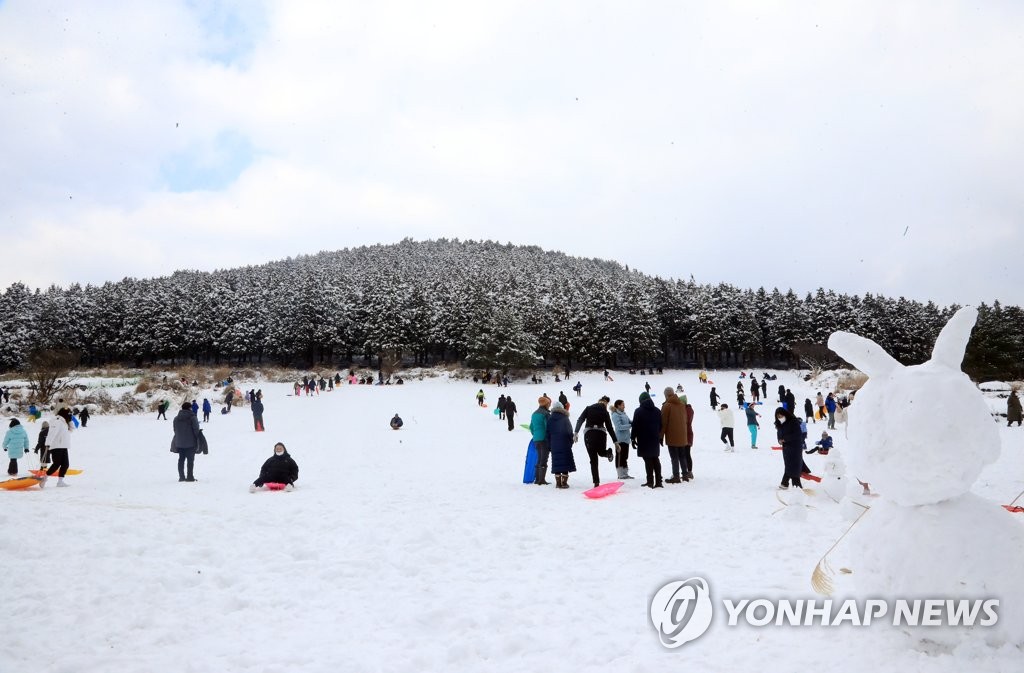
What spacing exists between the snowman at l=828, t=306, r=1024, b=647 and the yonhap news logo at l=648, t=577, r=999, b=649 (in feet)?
0.16

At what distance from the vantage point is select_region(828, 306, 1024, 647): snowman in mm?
3355

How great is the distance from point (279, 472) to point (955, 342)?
10.3 meters

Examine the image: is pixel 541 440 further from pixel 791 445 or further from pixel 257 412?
pixel 257 412

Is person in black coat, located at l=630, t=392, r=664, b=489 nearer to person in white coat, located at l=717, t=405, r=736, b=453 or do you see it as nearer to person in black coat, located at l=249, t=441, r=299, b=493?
person in black coat, located at l=249, t=441, r=299, b=493

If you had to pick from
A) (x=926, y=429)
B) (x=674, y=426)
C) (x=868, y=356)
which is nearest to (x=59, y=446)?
(x=674, y=426)

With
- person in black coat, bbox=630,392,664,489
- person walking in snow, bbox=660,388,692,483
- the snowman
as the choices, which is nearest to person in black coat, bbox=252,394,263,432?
person in black coat, bbox=630,392,664,489

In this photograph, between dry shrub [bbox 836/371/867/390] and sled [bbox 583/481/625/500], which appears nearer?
sled [bbox 583/481/625/500]

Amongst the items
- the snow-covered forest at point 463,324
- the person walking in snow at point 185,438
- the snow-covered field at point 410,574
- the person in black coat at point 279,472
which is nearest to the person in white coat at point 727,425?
the snow-covered field at point 410,574

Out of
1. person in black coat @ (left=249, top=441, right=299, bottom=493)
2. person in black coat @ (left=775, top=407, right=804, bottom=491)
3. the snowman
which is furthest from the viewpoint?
person in black coat @ (left=249, top=441, right=299, bottom=493)

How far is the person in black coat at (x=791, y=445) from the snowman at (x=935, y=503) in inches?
233

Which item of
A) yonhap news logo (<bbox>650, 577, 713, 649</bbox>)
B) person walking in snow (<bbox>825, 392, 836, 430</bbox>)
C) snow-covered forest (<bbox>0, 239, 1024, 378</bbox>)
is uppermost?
snow-covered forest (<bbox>0, 239, 1024, 378</bbox>)

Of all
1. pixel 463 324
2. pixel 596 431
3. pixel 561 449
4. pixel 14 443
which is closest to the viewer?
pixel 561 449

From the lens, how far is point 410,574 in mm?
5730

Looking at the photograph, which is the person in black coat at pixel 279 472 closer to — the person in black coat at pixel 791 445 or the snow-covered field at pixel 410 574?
the snow-covered field at pixel 410 574
